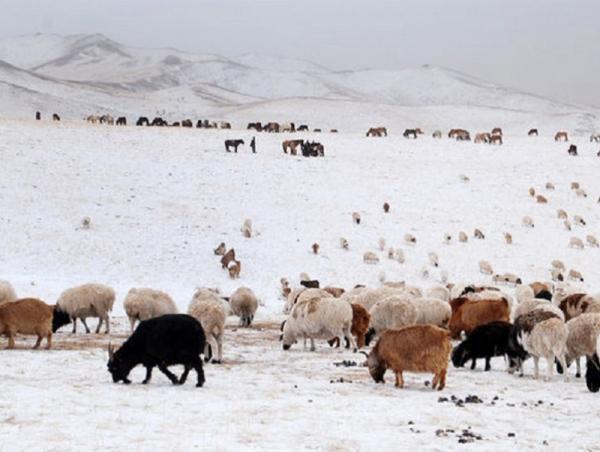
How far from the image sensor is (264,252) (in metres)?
34.4

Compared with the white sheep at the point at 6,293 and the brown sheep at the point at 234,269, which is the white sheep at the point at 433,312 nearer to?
the white sheep at the point at 6,293

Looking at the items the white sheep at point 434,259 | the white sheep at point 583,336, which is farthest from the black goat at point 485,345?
the white sheep at point 434,259

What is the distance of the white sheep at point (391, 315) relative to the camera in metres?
17.6

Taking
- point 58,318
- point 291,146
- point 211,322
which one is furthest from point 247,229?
point 211,322

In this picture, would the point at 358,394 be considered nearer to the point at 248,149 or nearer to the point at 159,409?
the point at 159,409

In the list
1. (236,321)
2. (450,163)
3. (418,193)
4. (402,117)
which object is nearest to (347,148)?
(450,163)

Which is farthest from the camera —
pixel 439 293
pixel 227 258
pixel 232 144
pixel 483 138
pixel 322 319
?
pixel 483 138

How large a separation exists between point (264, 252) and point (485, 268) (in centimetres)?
922

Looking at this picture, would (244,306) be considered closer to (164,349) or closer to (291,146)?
(164,349)

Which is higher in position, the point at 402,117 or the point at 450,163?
the point at 402,117

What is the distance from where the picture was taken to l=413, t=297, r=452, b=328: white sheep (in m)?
18.9

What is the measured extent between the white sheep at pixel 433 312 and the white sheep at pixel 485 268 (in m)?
16.0

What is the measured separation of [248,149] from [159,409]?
4135 cm

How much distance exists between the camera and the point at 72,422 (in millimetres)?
9391
